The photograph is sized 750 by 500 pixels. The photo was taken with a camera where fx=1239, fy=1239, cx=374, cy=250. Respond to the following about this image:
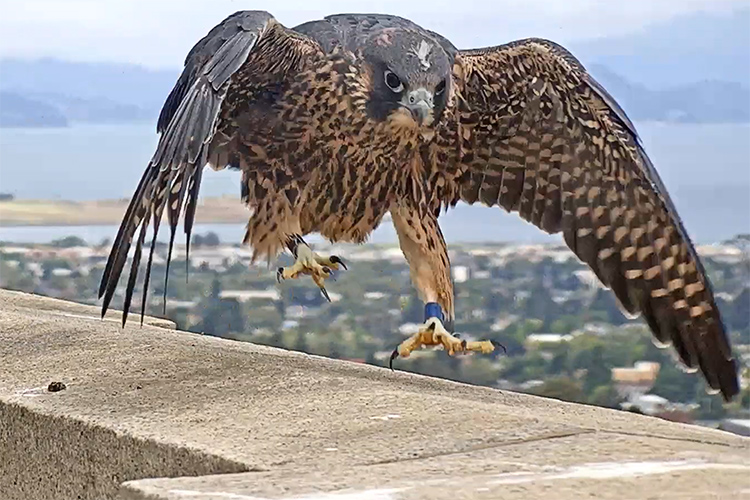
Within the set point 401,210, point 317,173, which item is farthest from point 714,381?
point 317,173

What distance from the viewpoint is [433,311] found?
2.48 metres

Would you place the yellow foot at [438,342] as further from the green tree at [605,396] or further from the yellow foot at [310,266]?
the green tree at [605,396]

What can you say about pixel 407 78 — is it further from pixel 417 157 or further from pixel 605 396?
pixel 605 396

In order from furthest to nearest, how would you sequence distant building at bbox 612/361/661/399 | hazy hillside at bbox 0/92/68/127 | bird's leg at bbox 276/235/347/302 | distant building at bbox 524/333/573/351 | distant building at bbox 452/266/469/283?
hazy hillside at bbox 0/92/68/127
distant building at bbox 452/266/469/283
distant building at bbox 524/333/573/351
distant building at bbox 612/361/661/399
bird's leg at bbox 276/235/347/302

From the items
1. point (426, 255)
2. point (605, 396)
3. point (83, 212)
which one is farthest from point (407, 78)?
point (83, 212)

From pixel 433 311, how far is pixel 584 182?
0.46 metres

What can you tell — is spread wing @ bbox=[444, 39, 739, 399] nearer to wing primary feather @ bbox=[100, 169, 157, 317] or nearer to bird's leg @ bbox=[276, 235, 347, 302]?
bird's leg @ bbox=[276, 235, 347, 302]

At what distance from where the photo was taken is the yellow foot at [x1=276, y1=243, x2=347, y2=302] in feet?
8.22

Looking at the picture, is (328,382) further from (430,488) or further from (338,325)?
(338,325)

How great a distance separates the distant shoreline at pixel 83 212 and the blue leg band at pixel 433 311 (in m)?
A: 0.94

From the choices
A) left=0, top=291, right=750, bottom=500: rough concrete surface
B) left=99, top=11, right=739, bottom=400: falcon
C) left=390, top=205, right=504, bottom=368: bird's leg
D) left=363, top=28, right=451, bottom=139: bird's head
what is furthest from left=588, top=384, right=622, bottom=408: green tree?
left=363, top=28, right=451, bottom=139: bird's head

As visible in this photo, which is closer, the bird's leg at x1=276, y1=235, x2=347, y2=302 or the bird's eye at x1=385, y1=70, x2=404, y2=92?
the bird's eye at x1=385, y1=70, x2=404, y2=92

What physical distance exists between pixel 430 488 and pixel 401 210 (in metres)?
1.17

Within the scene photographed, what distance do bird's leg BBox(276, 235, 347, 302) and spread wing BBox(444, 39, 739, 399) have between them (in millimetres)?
310
